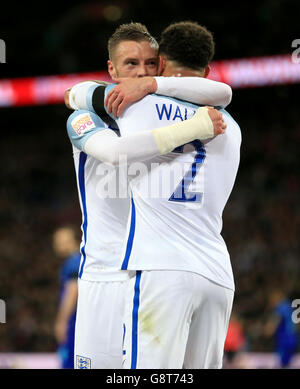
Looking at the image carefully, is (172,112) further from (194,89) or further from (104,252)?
(104,252)

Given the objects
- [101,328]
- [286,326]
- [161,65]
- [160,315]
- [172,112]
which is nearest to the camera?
[160,315]

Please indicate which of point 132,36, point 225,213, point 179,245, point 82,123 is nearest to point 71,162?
point 225,213

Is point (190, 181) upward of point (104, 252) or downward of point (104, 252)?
upward

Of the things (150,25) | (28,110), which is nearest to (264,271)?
(150,25)

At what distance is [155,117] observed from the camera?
2986 millimetres

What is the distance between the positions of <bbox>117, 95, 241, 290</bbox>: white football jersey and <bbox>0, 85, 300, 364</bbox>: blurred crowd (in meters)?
8.19

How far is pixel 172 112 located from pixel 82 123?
0.45 metres

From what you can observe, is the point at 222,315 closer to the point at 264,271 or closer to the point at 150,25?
the point at 264,271

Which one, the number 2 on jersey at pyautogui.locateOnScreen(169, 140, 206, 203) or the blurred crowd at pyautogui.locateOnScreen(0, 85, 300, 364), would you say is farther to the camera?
the blurred crowd at pyautogui.locateOnScreen(0, 85, 300, 364)

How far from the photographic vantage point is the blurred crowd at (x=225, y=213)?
1303 cm

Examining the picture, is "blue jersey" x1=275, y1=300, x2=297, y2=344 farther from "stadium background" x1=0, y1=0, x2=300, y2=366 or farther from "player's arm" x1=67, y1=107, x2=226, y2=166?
"player's arm" x1=67, y1=107, x2=226, y2=166

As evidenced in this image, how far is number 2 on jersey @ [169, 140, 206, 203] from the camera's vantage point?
116 inches

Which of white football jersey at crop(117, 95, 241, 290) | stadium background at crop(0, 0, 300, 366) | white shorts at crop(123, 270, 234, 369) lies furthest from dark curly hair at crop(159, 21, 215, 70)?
stadium background at crop(0, 0, 300, 366)

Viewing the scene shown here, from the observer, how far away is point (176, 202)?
115 inches
